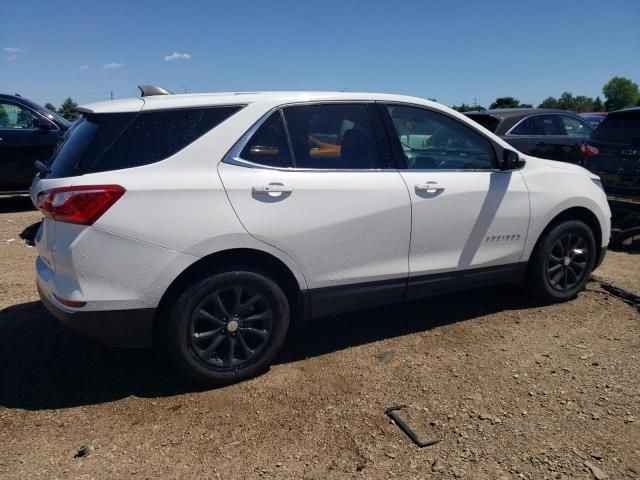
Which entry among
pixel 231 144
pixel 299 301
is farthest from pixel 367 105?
pixel 299 301

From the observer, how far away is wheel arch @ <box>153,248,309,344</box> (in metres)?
3.20

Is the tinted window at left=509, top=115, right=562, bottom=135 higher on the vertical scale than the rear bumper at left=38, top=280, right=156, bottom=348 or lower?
higher

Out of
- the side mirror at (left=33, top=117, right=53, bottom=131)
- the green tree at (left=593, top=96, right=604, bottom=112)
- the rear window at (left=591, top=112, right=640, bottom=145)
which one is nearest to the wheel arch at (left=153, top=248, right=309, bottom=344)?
the rear window at (left=591, top=112, right=640, bottom=145)

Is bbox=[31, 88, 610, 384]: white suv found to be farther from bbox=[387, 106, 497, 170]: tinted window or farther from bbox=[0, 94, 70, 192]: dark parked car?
bbox=[0, 94, 70, 192]: dark parked car

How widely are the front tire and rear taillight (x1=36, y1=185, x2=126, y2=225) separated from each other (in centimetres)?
66

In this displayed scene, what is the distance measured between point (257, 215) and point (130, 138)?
33.6 inches

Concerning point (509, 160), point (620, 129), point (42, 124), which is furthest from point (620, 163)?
point (42, 124)

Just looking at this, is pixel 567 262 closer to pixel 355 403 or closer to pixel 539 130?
pixel 355 403

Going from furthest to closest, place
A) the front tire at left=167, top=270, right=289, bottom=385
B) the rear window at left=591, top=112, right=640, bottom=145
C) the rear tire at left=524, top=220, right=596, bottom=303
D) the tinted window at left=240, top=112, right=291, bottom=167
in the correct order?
the rear window at left=591, top=112, right=640, bottom=145, the rear tire at left=524, top=220, right=596, bottom=303, the tinted window at left=240, top=112, right=291, bottom=167, the front tire at left=167, top=270, right=289, bottom=385

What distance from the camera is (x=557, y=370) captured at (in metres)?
3.60

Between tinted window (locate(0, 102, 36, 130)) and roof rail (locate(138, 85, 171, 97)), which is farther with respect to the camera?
tinted window (locate(0, 102, 36, 130))

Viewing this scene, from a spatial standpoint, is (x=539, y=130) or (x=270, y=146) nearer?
(x=270, y=146)

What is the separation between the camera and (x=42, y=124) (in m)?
8.72

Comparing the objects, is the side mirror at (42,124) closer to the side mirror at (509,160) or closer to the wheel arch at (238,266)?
the wheel arch at (238,266)
